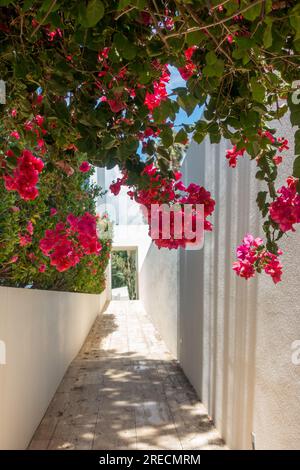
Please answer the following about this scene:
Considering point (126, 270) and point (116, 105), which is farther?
point (126, 270)

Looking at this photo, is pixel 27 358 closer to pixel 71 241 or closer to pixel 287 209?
pixel 71 241

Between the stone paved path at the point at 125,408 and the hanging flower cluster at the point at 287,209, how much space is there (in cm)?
204

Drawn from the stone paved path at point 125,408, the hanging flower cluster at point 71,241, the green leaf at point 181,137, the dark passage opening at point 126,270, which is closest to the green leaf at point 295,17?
the green leaf at point 181,137

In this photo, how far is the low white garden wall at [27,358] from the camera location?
7.64ft

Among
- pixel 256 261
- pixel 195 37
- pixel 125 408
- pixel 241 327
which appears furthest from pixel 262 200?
pixel 125 408

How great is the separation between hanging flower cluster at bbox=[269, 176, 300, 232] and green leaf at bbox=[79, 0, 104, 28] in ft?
Answer: 2.79

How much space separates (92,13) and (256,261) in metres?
1.22

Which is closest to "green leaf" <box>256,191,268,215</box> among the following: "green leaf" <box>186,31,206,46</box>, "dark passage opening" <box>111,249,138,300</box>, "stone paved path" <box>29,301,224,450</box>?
"green leaf" <box>186,31,206,46</box>

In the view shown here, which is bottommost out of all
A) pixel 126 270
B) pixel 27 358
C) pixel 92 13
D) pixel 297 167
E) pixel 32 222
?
pixel 126 270

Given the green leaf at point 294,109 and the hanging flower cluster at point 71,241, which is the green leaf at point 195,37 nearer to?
the green leaf at point 294,109

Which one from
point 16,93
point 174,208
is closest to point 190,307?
point 174,208

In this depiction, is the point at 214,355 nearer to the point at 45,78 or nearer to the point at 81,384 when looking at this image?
the point at 81,384

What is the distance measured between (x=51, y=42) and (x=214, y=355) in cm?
267

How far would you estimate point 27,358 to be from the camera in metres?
2.90
